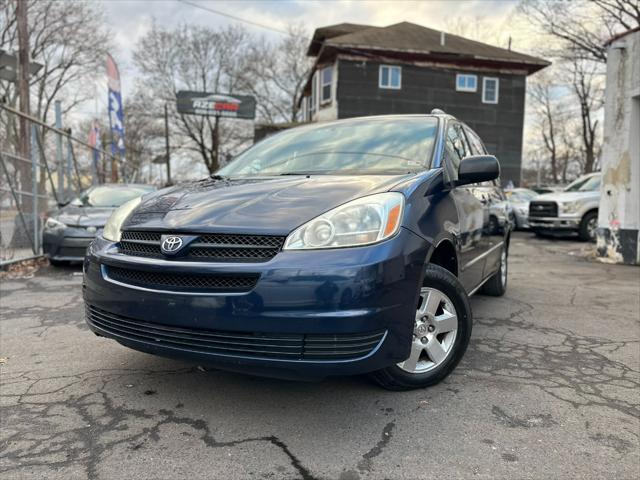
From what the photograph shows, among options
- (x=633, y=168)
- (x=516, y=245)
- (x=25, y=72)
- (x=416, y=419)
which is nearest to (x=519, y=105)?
Result: (x=516, y=245)

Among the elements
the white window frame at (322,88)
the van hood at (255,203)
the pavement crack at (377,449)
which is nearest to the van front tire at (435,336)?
the pavement crack at (377,449)

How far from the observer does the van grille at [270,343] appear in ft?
6.90

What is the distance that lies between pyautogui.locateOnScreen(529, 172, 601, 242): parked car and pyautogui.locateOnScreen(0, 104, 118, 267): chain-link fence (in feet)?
36.0

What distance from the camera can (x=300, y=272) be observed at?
6.84 feet

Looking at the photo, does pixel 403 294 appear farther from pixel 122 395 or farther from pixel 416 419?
pixel 122 395

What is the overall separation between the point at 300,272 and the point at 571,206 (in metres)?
11.8

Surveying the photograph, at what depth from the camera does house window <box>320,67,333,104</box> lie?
24.7 meters

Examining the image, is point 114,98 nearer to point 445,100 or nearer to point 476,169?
point 476,169

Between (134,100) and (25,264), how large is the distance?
3029 centimetres

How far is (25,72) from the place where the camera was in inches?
579

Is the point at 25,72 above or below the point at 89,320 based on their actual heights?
above

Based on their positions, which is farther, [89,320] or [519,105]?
[519,105]

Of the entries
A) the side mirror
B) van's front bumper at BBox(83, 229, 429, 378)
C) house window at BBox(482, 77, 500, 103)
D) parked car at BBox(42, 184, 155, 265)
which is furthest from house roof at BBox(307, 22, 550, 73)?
van's front bumper at BBox(83, 229, 429, 378)

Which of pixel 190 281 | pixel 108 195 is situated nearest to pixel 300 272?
pixel 190 281
